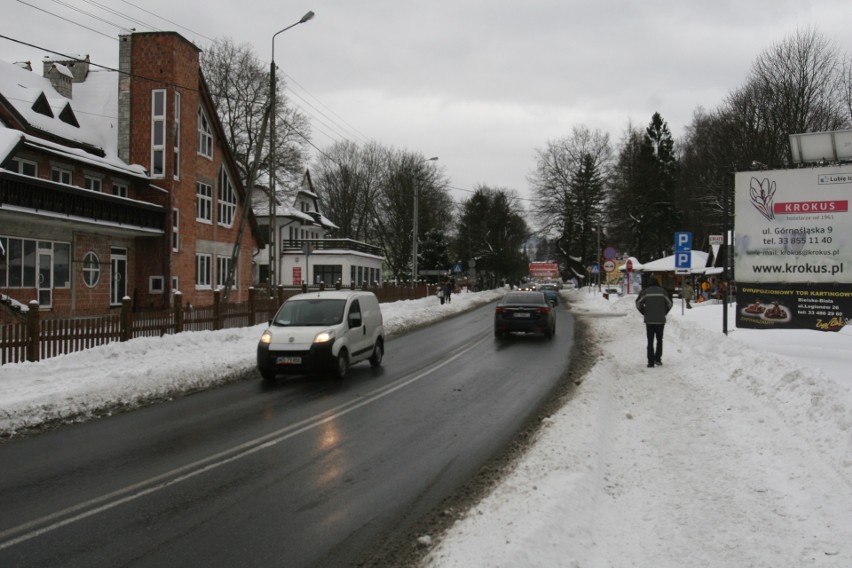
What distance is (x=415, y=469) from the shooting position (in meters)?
6.49

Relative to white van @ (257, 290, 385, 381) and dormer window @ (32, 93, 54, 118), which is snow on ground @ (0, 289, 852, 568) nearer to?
white van @ (257, 290, 385, 381)

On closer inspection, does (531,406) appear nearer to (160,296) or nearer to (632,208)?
(160,296)

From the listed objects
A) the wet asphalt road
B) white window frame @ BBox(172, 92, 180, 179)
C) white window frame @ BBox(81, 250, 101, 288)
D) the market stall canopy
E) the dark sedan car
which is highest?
white window frame @ BBox(172, 92, 180, 179)

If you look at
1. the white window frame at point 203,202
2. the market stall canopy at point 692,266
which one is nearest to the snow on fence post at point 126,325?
the white window frame at point 203,202

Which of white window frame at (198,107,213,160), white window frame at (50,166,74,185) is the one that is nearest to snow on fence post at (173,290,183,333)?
white window frame at (50,166,74,185)

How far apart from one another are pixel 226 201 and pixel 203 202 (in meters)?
2.86

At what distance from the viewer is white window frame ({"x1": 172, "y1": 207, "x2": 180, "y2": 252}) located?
97.1 feet

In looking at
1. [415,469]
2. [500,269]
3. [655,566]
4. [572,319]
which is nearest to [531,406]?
[415,469]

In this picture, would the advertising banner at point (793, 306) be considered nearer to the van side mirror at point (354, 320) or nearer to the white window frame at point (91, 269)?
the van side mirror at point (354, 320)

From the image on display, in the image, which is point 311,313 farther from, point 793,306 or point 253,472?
point 793,306

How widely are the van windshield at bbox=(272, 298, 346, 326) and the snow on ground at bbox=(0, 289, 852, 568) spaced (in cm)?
162

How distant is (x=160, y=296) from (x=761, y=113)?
33.9 meters

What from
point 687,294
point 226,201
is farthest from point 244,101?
point 687,294

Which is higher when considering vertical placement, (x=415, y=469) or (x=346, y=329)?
(x=346, y=329)
